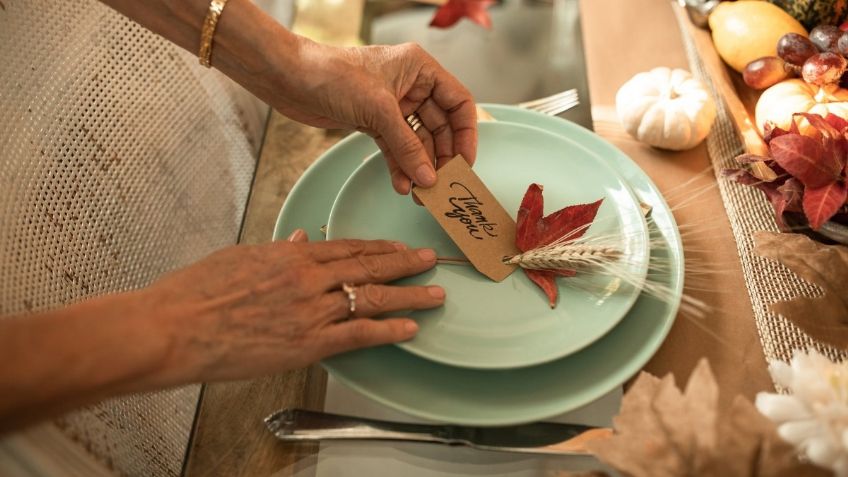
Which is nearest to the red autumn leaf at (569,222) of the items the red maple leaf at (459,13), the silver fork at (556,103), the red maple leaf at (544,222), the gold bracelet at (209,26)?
the red maple leaf at (544,222)

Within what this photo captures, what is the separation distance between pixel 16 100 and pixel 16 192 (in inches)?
5.9

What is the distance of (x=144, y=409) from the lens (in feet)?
2.98

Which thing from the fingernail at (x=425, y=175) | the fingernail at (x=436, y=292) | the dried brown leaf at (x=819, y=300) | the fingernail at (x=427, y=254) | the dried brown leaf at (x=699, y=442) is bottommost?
the dried brown leaf at (x=819, y=300)

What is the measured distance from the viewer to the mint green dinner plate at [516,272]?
80 centimetres

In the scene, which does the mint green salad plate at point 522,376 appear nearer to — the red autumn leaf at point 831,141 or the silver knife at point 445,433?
the silver knife at point 445,433

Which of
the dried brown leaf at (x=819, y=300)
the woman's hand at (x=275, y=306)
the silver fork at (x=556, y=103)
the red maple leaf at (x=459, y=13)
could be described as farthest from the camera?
the red maple leaf at (x=459, y=13)

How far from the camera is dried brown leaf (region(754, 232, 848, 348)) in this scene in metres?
0.84

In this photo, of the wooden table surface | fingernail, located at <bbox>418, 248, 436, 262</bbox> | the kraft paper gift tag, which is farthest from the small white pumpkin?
fingernail, located at <bbox>418, 248, 436, 262</bbox>

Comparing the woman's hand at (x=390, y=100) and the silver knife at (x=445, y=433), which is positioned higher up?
the woman's hand at (x=390, y=100)

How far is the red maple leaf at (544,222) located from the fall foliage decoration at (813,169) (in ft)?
0.94

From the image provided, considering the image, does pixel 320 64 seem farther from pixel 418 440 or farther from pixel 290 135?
pixel 418 440

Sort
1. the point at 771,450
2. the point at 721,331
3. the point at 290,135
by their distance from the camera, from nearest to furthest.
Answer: the point at 771,450 → the point at 721,331 → the point at 290,135

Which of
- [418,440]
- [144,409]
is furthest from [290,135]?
[418,440]

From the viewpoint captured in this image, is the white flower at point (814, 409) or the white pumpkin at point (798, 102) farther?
the white pumpkin at point (798, 102)
